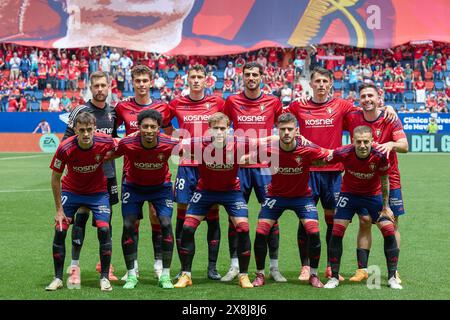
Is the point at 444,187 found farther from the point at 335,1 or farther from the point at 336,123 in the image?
the point at 335,1

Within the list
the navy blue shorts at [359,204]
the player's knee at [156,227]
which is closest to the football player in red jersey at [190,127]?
the player's knee at [156,227]

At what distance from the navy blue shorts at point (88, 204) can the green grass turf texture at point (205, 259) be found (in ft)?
2.66

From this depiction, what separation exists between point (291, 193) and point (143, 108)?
2.08 meters

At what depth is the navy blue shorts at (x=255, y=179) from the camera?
10.1 metres

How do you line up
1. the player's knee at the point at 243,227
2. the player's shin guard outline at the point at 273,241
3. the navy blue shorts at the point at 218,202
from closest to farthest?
the player's knee at the point at 243,227
the navy blue shorts at the point at 218,202
the player's shin guard outline at the point at 273,241

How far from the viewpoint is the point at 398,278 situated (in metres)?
9.37

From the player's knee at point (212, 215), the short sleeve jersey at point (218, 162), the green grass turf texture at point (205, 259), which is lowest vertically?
the green grass turf texture at point (205, 259)

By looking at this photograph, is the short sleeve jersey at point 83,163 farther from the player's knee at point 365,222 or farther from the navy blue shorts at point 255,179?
the player's knee at point 365,222

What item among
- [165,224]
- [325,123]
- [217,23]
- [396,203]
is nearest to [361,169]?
[396,203]

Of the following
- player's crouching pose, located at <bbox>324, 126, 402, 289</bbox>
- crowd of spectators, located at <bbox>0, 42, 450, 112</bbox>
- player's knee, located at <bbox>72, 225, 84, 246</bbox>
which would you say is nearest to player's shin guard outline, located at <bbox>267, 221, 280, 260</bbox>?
player's crouching pose, located at <bbox>324, 126, 402, 289</bbox>

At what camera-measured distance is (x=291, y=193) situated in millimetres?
9453

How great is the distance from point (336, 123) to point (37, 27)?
1559 inches

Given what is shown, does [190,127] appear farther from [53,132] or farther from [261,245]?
[53,132]
